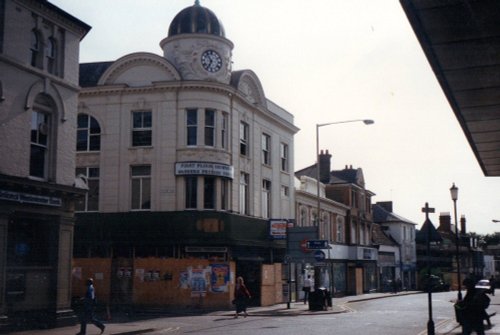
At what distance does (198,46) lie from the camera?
114 ft

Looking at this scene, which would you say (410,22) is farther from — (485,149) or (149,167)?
(149,167)

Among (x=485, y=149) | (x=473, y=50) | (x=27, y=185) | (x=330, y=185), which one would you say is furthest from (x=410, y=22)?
(x=330, y=185)

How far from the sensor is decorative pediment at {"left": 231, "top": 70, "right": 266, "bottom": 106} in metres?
36.8

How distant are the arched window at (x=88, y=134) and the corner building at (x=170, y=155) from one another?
0.18ft

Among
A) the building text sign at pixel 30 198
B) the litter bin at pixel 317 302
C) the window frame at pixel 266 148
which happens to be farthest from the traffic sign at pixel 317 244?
the building text sign at pixel 30 198

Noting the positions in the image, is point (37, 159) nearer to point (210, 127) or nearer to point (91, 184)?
point (91, 184)

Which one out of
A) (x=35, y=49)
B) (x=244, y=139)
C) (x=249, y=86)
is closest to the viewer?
(x=35, y=49)

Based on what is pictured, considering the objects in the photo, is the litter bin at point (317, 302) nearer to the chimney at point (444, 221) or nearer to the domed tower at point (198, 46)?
the domed tower at point (198, 46)

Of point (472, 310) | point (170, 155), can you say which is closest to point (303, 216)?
point (170, 155)

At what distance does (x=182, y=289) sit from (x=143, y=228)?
3850 millimetres

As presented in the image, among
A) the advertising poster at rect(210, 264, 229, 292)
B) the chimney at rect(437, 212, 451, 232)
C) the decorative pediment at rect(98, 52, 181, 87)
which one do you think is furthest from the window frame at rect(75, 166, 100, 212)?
the chimney at rect(437, 212, 451, 232)

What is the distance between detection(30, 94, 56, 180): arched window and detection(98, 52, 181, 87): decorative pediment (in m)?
12.6

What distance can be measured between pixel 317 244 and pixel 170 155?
9.14m

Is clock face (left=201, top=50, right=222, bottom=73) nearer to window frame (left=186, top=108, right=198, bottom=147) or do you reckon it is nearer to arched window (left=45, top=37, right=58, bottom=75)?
window frame (left=186, top=108, right=198, bottom=147)
